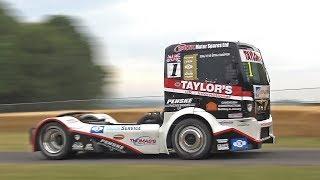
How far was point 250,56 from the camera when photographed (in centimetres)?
1288

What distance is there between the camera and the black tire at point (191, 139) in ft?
41.0

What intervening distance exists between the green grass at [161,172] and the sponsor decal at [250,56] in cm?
257

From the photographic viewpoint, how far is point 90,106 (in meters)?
23.4

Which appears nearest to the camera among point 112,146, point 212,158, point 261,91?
point 261,91

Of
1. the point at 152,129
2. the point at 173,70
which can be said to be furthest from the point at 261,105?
the point at 152,129

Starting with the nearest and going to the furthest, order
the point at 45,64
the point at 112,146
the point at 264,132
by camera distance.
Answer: the point at 264,132, the point at 112,146, the point at 45,64

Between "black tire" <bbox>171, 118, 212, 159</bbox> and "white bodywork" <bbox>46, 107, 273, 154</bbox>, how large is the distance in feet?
0.49

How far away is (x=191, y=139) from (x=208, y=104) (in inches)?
29.5

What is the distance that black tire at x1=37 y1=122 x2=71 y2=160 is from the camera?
45.1 feet

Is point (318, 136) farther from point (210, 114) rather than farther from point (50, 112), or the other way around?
point (50, 112)

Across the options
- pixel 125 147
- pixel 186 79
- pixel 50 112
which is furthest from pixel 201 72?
pixel 50 112

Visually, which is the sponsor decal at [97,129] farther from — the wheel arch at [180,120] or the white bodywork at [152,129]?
the wheel arch at [180,120]

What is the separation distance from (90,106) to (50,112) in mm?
1429

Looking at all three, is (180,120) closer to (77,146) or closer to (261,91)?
(261,91)
